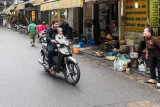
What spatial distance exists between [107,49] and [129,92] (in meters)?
8.15

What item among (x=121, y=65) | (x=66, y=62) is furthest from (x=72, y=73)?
(x=121, y=65)

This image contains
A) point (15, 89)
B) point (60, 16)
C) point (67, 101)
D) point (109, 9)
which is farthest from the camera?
point (60, 16)

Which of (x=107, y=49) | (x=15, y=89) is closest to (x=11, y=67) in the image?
(x=15, y=89)

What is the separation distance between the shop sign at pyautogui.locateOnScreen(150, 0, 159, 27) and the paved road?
128 inches

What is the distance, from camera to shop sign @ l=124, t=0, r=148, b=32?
11500mm

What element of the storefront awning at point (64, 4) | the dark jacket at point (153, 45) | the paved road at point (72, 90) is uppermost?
the storefront awning at point (64, 4)

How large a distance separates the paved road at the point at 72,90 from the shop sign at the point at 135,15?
3.85 metres

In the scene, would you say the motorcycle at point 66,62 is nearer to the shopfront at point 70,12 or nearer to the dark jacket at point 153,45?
the dark jacket at point 153,45

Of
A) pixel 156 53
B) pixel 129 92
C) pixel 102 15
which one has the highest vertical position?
pixel 102 15

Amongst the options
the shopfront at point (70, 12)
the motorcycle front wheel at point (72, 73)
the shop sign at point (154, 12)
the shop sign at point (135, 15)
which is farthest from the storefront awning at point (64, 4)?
the motorcycle front wheel at point (72, 73)

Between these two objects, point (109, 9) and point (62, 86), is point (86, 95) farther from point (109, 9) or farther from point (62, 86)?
point (109, 9)

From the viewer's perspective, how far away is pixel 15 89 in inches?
259

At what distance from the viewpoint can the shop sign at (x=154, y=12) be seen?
10.4m

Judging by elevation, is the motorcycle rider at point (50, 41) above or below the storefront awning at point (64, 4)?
below
